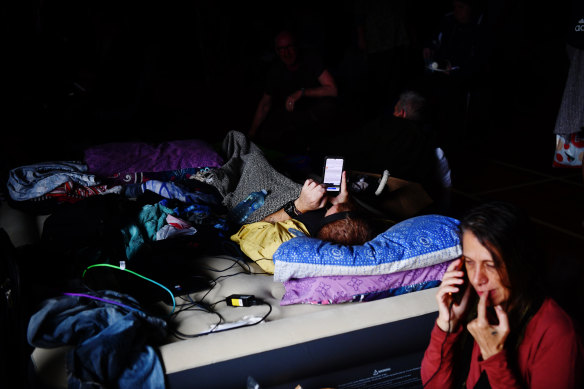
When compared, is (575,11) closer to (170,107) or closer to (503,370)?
(503,370)

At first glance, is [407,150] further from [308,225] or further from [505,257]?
[505,257]

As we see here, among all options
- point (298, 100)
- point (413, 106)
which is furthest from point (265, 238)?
point (298, 100)

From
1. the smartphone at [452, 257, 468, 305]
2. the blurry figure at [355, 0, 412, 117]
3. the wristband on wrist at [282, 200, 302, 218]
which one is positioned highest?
the blurry figure at [355, 0, 412, 117]

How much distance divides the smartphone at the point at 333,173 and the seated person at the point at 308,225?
3 centimetres

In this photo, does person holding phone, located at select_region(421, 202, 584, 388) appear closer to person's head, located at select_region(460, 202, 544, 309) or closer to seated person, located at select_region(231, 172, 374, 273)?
person's head, located at select_region(460, 202, 544, 309)

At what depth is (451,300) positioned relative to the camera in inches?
48.7

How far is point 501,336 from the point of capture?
1.08 metres

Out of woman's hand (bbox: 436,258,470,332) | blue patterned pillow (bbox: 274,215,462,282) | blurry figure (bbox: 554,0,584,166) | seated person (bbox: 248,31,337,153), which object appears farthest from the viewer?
seated person (bbox: 248,31,337,153)

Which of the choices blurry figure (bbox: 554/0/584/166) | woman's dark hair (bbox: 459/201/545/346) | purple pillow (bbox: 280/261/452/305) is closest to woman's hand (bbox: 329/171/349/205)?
purple pillow (bbox: 280/261/452/305)

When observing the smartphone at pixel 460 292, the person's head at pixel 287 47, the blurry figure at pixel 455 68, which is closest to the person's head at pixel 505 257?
the smartphone at pixel 460 292

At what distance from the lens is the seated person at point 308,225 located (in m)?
1.92

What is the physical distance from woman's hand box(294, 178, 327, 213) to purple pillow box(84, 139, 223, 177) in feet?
2.83

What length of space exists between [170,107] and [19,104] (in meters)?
2.06

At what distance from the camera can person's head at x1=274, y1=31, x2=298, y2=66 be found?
3.50m
